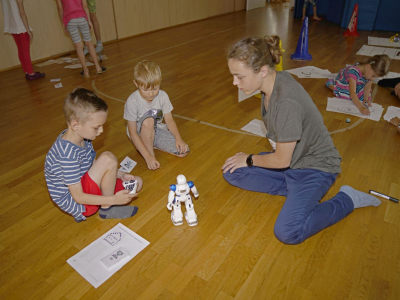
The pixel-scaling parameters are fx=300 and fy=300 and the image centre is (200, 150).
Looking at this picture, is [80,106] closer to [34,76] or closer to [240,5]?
[34,76]

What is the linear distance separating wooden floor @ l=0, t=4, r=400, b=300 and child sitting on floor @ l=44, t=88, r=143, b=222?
16cm

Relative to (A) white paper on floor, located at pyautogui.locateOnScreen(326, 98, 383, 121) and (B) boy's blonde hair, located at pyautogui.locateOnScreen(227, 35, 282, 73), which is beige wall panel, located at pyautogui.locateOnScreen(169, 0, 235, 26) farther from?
(B) boy's blonde hair, located at pyautogui.locateOnScreen(227, 35, 282, 73)

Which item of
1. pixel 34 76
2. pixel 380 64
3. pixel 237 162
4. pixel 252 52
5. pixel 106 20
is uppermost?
pixel 252 52

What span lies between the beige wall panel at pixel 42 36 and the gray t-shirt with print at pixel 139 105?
3.33 meters

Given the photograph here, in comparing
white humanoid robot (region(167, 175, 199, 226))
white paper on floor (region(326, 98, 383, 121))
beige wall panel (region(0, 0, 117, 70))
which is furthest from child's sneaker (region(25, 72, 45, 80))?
white paper on floor (region(326, 98, 383, 121))

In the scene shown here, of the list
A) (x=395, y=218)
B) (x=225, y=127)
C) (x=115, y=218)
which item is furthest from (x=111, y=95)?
(x=395, y=218)

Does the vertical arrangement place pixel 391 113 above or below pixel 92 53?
below

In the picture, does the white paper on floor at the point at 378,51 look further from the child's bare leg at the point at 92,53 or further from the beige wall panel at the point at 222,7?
the beige wall panel at the point at 222,7

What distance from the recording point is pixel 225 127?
270 centimetres

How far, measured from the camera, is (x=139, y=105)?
2.14 m

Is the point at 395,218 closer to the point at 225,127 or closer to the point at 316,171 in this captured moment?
the point at 316,171

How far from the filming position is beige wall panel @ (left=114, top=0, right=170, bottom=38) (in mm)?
5785

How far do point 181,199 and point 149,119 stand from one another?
31.5 inches

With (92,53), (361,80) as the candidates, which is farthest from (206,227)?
(92,53)
